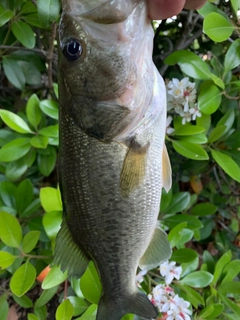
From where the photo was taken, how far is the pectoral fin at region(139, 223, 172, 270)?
0.88 metres

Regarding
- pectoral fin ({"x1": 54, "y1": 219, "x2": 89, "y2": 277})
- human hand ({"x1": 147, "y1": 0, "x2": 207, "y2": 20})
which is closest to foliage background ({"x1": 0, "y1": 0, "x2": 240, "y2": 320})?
pectoral fin ({"x1": 54, "y1": 219, "x2": 89, "y2": 277})

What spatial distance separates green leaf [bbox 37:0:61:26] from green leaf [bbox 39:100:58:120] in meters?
0.36

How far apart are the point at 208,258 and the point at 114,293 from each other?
509 mm

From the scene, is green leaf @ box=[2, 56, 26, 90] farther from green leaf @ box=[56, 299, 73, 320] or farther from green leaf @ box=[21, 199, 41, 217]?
green leaf @ box=[56, 299, 73, 320]

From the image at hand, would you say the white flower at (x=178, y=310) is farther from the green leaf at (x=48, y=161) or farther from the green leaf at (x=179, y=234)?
the green leaf at (x=48, y=161)

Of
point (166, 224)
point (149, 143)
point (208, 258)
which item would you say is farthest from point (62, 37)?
point (208, 258)

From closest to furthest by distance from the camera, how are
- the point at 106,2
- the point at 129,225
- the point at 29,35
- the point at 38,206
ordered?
the point at 106,2 → the point at 129,225 → the point at 29,35 → the point at 38,206

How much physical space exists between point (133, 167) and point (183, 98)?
0.36 m

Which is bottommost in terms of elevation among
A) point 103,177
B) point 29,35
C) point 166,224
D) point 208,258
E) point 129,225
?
point 208,258

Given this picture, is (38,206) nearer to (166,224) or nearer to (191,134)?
(166,224)

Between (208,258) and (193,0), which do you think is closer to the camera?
(193,0)

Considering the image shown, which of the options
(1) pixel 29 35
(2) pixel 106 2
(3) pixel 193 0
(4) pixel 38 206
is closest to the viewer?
(2) pixel 106 2

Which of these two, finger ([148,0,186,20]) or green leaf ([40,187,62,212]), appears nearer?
finger ([148,0,186,20])

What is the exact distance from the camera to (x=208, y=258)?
1254 mm
